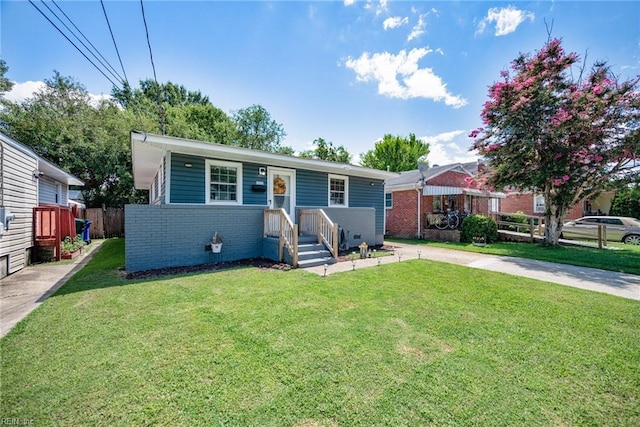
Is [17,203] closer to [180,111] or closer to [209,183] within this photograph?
[209,183]

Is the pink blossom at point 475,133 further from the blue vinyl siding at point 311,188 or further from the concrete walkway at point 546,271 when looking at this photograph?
the blue vinyl siding at point 311,188

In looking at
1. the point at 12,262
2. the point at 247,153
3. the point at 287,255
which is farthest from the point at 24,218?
the point at 287,255

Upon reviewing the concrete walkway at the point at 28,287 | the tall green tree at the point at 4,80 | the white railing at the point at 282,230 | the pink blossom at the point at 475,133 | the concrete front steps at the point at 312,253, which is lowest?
the concrete walkway at the point at 28,287

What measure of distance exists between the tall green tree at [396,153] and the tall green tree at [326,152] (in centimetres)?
529

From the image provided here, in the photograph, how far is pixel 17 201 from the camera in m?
7.01

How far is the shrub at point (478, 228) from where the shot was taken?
39.9 ft

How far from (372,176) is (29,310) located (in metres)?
10.5

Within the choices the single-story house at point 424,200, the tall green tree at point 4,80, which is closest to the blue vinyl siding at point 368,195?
the single-story house at point 424,200

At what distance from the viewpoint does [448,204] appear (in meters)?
15.9

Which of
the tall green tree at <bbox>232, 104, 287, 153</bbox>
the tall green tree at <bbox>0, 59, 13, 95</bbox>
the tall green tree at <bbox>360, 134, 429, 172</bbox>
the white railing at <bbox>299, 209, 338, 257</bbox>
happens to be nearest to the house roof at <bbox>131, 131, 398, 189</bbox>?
the white railing at <bbox>299, 209, 338, 257</bbox>

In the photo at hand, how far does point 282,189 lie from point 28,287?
6.34 m

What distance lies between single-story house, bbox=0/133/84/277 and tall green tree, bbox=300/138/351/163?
27053 millimetres

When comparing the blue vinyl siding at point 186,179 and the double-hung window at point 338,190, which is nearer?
the blue vinyl siding at point 186,179

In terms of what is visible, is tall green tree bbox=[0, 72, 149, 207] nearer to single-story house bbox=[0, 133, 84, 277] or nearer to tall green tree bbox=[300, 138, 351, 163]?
single-story house bbox=[0, 133, 84, 277]
